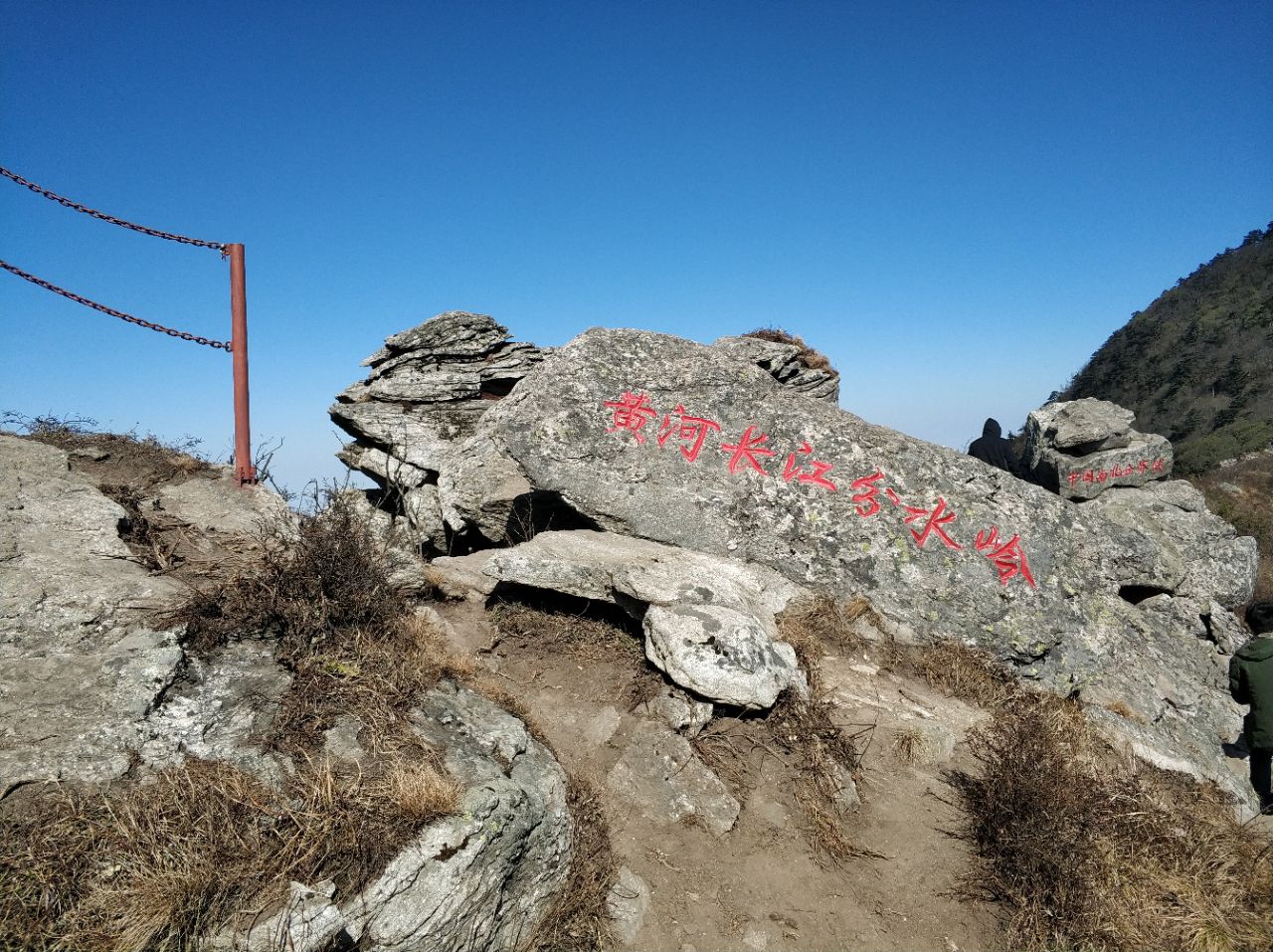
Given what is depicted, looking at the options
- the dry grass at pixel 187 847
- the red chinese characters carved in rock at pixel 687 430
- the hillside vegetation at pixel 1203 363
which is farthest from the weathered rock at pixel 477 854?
the hillside vegetation at pixel 1203 363

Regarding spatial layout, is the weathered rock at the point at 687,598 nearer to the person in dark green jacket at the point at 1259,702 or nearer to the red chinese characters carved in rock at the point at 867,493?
the red chinese characters carved in rock at the point at 867,493

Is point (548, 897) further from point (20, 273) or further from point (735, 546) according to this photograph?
point (20, 273)

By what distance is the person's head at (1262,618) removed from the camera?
9.25 meters

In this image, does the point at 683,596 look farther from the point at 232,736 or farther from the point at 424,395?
the point at 424,395

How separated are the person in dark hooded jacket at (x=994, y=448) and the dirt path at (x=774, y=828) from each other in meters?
15.8

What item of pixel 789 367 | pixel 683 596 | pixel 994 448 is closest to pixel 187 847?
pixel 683 596

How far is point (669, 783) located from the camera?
5582 mm

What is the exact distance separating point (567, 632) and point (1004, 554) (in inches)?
222

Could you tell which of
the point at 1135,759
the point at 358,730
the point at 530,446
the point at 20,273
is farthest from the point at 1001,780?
the point at 20,273

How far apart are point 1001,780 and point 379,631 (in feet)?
19.0

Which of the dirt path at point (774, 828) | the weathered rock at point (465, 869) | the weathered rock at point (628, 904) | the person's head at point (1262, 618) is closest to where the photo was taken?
the weathered rock at point (465, 869)

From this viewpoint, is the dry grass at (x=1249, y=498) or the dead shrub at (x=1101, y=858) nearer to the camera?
the dead shrub at (x=1101, y=858)

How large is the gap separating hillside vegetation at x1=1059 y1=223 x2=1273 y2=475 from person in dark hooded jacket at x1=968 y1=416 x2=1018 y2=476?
39.0ft

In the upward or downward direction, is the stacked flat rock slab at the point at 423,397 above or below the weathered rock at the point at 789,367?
below
